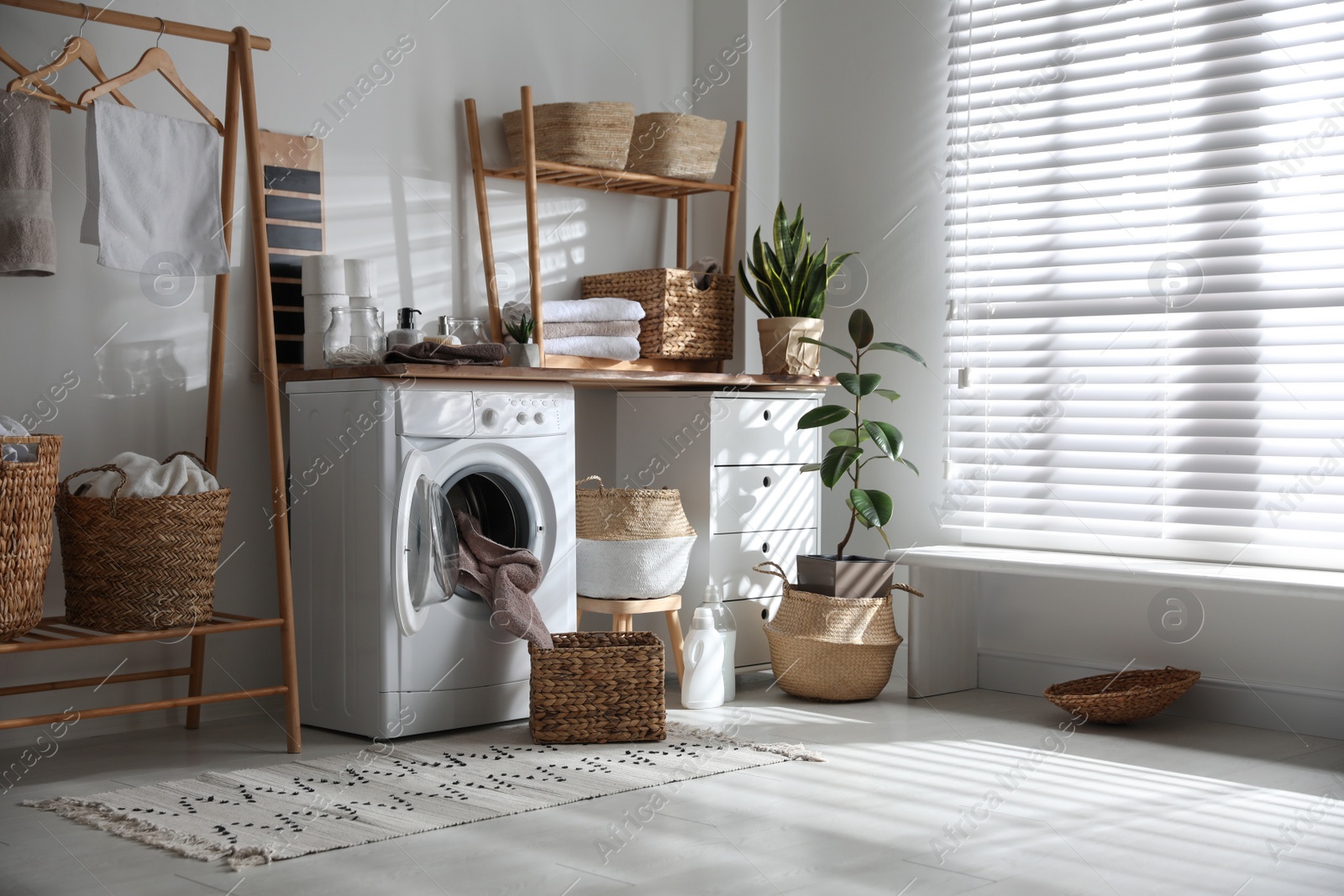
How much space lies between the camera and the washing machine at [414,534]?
9.35ft

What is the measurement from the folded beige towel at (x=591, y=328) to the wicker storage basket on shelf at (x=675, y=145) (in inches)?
18.7

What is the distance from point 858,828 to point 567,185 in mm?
2286

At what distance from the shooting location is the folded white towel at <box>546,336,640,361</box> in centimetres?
359

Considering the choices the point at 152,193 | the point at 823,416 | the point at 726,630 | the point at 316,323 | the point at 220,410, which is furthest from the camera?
the point at 823,416

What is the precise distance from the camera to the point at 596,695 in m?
2.89

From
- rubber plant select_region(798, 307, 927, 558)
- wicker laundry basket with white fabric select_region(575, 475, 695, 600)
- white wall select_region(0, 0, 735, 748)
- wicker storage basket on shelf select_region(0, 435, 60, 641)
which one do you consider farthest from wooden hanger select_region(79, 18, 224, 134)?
rubber plant select_region(798, 307, 927, 558)

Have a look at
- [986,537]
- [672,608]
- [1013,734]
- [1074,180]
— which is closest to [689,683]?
[672,608]

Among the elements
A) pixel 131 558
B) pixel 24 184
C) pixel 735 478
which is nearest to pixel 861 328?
pixel 735 478

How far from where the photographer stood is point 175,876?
197cm

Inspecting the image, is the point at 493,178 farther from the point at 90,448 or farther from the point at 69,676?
the point at 69,676

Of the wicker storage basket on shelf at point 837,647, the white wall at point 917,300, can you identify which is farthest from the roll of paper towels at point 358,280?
the white wall at point 917,300

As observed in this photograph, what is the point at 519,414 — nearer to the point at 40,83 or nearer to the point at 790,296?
the point at 790,296

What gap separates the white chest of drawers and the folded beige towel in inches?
7.3

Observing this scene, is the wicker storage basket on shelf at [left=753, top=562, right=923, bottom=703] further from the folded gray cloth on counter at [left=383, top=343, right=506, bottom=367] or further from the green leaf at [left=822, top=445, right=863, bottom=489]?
the folded gray cloth on counter at [left=383, top=343, right=506, bottom=367]
